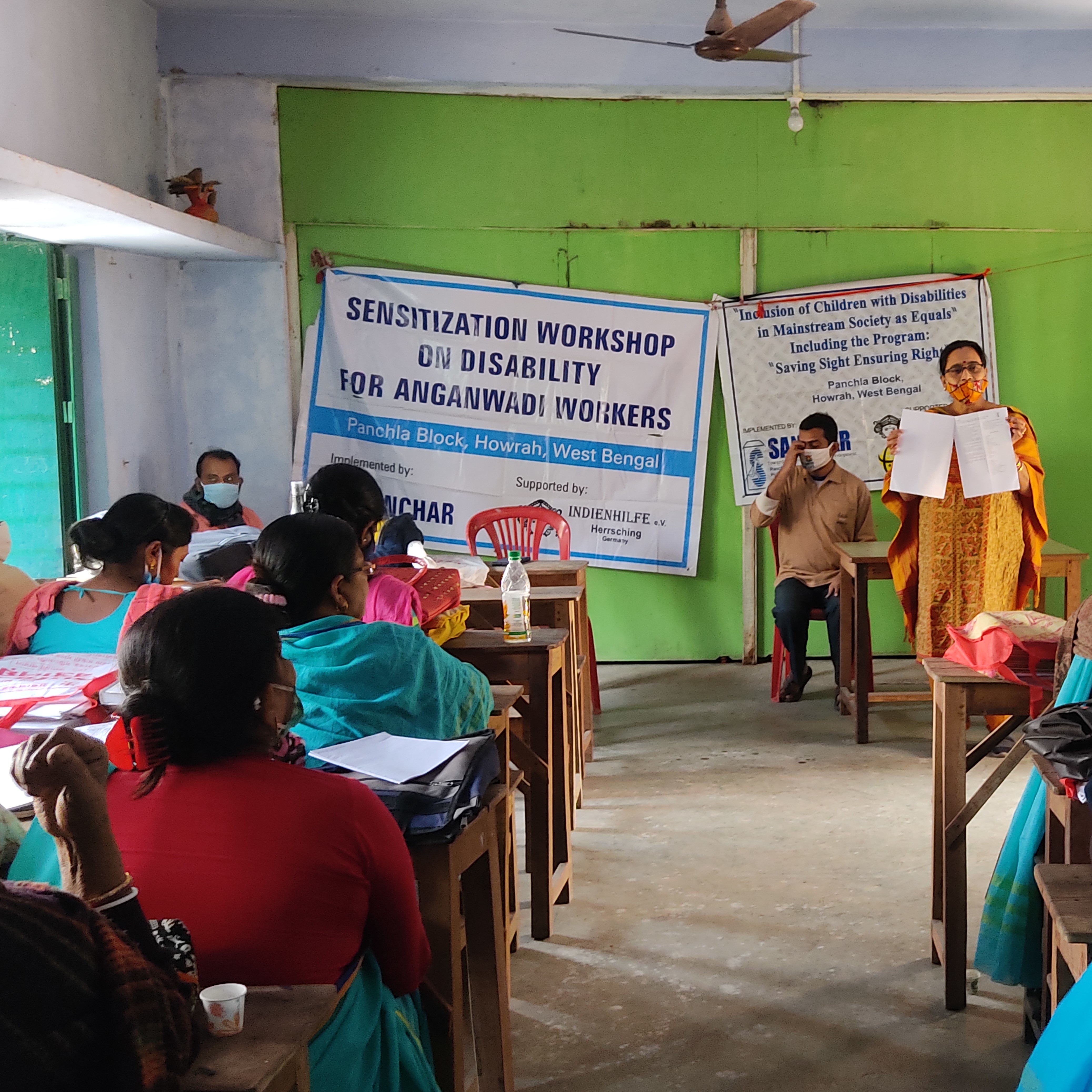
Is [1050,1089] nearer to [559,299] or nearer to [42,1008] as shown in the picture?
[42,1008]

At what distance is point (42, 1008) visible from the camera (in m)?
0.87

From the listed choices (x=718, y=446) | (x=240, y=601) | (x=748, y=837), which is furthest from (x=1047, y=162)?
(x=240, y=601)

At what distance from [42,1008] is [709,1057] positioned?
1.80 m

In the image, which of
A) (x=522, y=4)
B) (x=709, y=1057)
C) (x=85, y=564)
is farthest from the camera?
(x=522, y=4)

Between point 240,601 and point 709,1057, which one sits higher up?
point 240,601

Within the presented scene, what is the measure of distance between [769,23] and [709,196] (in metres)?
2.12

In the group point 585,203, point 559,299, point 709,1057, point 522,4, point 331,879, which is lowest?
point 709,1057

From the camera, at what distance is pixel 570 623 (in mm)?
3844

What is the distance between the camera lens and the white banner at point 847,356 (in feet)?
19.6

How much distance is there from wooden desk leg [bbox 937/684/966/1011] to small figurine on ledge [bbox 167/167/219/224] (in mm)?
4154

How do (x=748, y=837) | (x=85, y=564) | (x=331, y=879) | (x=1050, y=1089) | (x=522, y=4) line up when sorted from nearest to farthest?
(x=331, y=879) → (x=1050, y=1089) → (x=85, y=564) → (x=748, y=837) → (x=522, y=4)

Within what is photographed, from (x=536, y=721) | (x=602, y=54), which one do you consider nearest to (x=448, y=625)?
(x=536, y=721)

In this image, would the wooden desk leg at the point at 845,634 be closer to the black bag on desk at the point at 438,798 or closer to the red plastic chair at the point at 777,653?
the red plastic chair at the point at 777,653

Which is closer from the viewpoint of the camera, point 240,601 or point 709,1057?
point 240,601
